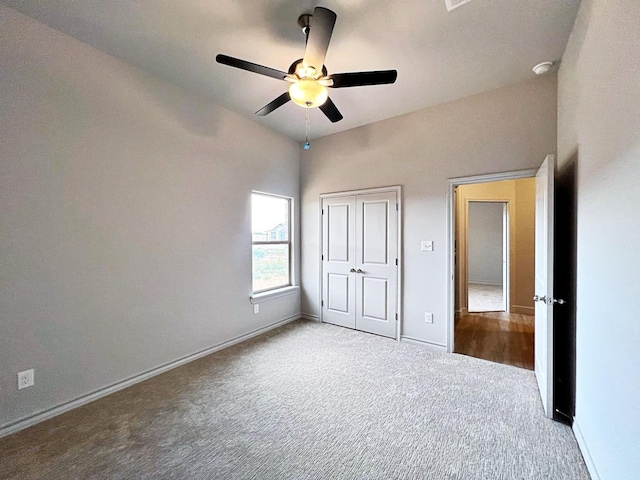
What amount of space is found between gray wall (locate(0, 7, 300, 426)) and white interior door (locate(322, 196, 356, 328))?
143 centimetres

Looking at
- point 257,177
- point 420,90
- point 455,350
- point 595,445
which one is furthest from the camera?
point 257,177

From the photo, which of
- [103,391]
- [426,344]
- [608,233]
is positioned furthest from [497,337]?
[103,391]

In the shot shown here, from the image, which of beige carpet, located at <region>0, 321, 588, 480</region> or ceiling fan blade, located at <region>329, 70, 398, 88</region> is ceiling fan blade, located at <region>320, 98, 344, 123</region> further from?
beige carpet, located at <region>0, 321, 588, 480</region>

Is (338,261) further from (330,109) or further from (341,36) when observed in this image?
(341,36)

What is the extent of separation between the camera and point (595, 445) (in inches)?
60.1

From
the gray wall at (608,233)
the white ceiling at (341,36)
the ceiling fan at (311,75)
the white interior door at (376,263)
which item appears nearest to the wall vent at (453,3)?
the white ceiling at (341,36)

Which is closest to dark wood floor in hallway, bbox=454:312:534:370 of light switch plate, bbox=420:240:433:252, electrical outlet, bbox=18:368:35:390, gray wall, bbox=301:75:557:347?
gray wall, bbox=301:75:557:347

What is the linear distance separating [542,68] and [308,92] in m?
2.19

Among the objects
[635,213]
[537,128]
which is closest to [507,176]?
[537,128]

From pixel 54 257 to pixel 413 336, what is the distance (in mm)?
3662

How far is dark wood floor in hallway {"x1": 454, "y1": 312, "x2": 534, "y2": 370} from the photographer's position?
10.2 ft

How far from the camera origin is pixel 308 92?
6.57 ft

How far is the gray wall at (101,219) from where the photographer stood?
A: 6.43 feet

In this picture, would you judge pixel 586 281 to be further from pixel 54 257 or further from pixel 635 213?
pixel 54 257
